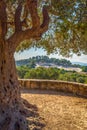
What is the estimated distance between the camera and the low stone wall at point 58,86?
13.2 metres

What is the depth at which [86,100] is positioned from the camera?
1189 cm

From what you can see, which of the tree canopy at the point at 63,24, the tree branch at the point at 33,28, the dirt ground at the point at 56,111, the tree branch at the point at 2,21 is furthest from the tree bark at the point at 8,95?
the tree canopy at the point at 63,24

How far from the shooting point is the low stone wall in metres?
13.2

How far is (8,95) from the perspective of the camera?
714 centimetres

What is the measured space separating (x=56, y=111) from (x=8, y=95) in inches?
112

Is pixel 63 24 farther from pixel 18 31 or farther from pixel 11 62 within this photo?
pixel 11 62

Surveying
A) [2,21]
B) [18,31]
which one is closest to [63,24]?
[18,31]

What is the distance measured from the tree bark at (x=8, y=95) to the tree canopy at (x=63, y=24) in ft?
3.70

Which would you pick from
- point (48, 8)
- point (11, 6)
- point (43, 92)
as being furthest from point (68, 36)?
point (43, 92)

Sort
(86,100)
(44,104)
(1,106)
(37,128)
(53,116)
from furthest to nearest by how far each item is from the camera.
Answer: (86,100) → (44,104) → (53,116) → (37,128) → (1,106)

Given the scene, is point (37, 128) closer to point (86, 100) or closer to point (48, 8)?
point (48, 8)

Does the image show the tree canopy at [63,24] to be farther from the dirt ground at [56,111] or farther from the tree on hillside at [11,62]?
the dirt ground at [56,111]

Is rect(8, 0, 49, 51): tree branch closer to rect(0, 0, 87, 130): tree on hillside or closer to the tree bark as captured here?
rect(0, 0, 87, 130): tree on hillside

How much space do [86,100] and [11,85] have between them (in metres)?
5.42
